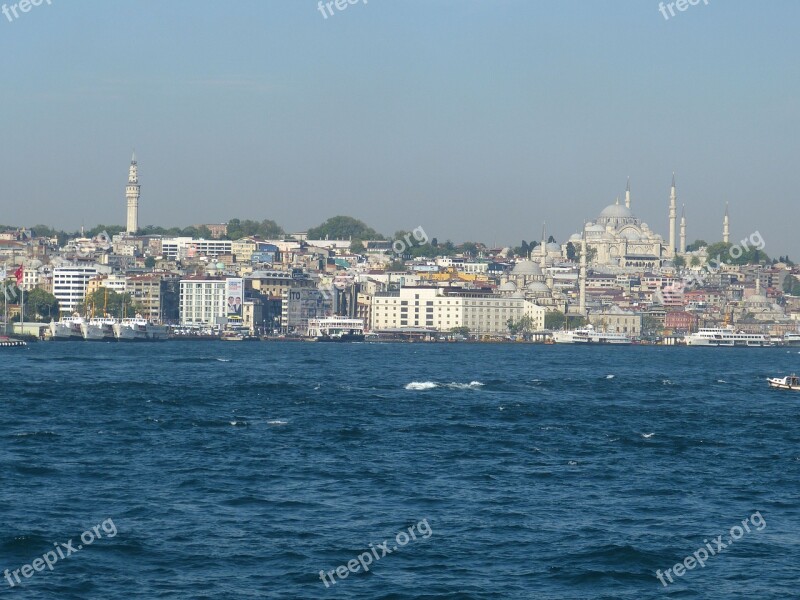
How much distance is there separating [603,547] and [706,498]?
4537 mm

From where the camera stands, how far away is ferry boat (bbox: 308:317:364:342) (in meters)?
131

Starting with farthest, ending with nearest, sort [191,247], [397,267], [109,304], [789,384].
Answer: [191,247]
[397,267]
[109,304]
[789,384]

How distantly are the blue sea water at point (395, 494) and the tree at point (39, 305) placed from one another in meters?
88.5

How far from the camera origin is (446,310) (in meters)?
146

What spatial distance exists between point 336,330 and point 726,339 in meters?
32.8

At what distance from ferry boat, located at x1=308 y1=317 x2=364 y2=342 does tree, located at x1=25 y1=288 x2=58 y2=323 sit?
21.1 meters

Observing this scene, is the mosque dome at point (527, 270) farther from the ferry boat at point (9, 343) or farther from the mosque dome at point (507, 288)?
the ferry boat at point (9, 343)

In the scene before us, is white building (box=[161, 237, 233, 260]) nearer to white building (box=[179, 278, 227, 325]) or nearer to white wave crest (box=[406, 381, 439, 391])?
white building (box=[179, 278, 227, 325])

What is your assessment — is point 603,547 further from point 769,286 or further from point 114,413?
point 769,286

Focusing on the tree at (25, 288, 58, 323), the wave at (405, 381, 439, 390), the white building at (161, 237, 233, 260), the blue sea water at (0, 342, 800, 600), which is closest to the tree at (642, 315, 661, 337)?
the white building at (161, 237, 233, 260)

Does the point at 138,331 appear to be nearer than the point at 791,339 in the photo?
Yes

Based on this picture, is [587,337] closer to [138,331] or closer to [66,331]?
[138,331]

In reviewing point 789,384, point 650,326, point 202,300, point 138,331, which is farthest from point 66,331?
point 789,384

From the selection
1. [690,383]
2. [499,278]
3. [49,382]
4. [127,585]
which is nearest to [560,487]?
[127,585]
